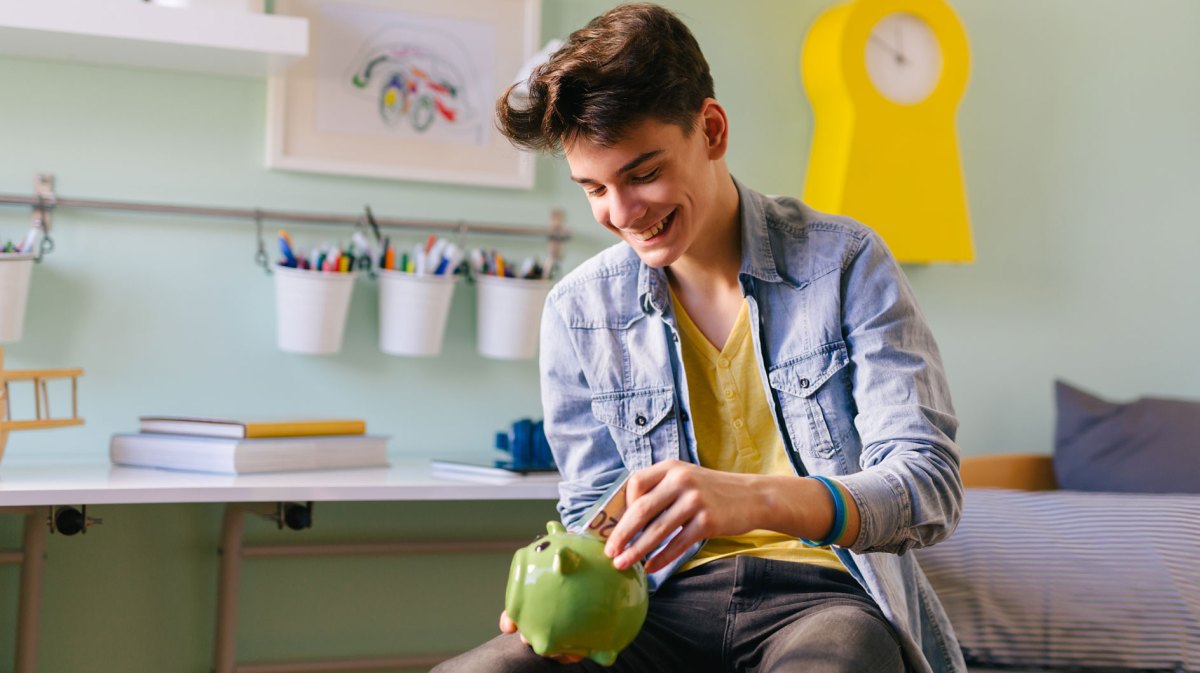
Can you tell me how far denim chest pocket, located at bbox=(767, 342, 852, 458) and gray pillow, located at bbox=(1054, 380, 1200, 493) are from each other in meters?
1.08

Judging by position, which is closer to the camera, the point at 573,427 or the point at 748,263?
the point at 748,263

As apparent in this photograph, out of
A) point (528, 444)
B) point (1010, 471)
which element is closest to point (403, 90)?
point (528, 444)

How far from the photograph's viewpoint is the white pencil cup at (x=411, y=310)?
6.69 ft

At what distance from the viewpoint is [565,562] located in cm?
104

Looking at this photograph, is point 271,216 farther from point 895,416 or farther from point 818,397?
point 895,416

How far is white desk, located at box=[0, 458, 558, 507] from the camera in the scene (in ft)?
5.07

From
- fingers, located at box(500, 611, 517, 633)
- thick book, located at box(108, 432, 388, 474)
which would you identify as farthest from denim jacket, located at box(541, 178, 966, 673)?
thick book, located at box(108, 432, 388, 474)

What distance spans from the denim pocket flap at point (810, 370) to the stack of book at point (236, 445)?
0.79m

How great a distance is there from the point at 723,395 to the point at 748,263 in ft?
0.54

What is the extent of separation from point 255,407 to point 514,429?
46cm

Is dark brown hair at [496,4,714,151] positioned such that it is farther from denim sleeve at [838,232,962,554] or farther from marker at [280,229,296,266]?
marker at [280,229,296,266]

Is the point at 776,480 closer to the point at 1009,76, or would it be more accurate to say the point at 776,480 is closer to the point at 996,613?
the point at 996,613

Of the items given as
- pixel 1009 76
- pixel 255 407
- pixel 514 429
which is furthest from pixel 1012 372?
pixel 255 407

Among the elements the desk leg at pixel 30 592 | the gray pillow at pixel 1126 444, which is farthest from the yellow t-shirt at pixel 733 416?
the gray pillow at pixel 1126 444
